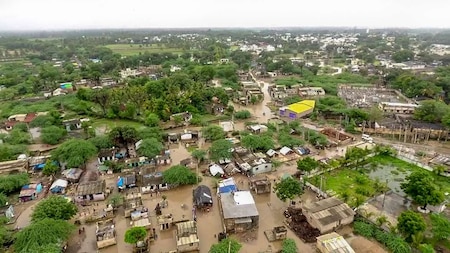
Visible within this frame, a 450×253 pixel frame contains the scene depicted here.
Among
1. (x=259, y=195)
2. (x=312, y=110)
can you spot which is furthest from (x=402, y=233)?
(x=312, y=110)

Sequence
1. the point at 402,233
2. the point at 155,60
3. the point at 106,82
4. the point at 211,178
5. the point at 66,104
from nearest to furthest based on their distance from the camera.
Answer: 1. the point at 402,233
2. the point at 211,178
3. the point at 66,104
4. the point at 106,82
5. the point at 155,60

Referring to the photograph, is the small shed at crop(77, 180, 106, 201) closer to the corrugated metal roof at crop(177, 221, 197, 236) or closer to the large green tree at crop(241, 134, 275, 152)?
the corrugated metal roof at crop(177, 221, 197, 236)

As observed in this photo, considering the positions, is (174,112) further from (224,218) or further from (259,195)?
(224,218)

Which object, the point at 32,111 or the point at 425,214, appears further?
the point at 32,111

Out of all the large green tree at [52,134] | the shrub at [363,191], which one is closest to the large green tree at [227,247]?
the shrub at [363,191]

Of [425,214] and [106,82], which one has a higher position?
[106,82]

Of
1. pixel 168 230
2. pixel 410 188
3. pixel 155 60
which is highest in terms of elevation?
pixel 155 60
